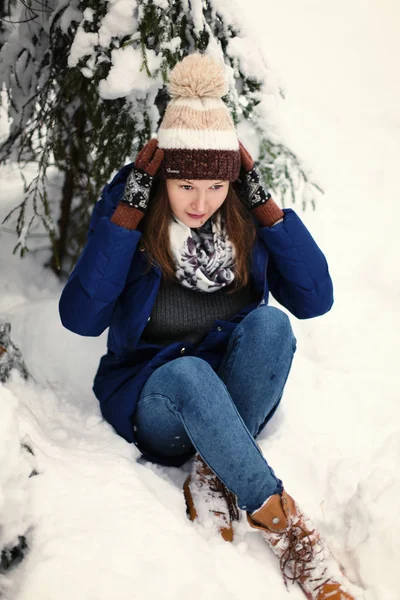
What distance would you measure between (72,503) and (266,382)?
0.84 metres

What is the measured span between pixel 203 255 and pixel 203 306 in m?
0.22

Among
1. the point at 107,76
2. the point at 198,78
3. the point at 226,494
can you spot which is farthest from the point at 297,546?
the point at 107,76

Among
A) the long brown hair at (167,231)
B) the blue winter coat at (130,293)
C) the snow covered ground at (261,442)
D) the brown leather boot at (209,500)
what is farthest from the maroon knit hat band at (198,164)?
the brown leather boot at (209,500)

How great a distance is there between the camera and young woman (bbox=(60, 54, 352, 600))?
1.91 meters

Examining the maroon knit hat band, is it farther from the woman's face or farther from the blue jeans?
the blue jeans

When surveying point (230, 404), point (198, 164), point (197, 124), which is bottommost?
point (230, 404)

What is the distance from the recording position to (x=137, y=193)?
6.84ft

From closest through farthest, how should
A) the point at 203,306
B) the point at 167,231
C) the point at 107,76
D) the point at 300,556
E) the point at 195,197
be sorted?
the point at 300,556, the point at 195,197, the point at 167,231, the point at 203,306, the point at 107,76

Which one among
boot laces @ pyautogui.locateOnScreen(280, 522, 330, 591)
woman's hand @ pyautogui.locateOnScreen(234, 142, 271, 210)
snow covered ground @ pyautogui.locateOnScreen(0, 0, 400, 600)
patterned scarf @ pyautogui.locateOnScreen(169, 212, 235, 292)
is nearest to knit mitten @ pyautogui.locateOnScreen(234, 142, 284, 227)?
woman's hand @ pyautogui.locateOnScreen(234, 142, 271, 210)

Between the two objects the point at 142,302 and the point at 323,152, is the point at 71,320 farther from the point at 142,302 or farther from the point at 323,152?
the point at 323,152

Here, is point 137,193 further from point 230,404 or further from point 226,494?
point 226,494

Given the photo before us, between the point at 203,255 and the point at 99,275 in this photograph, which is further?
the point at 203,255

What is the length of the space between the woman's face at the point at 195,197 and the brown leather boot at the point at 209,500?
0.94 m

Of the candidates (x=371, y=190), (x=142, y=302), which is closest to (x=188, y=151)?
(x=142, y=302)
